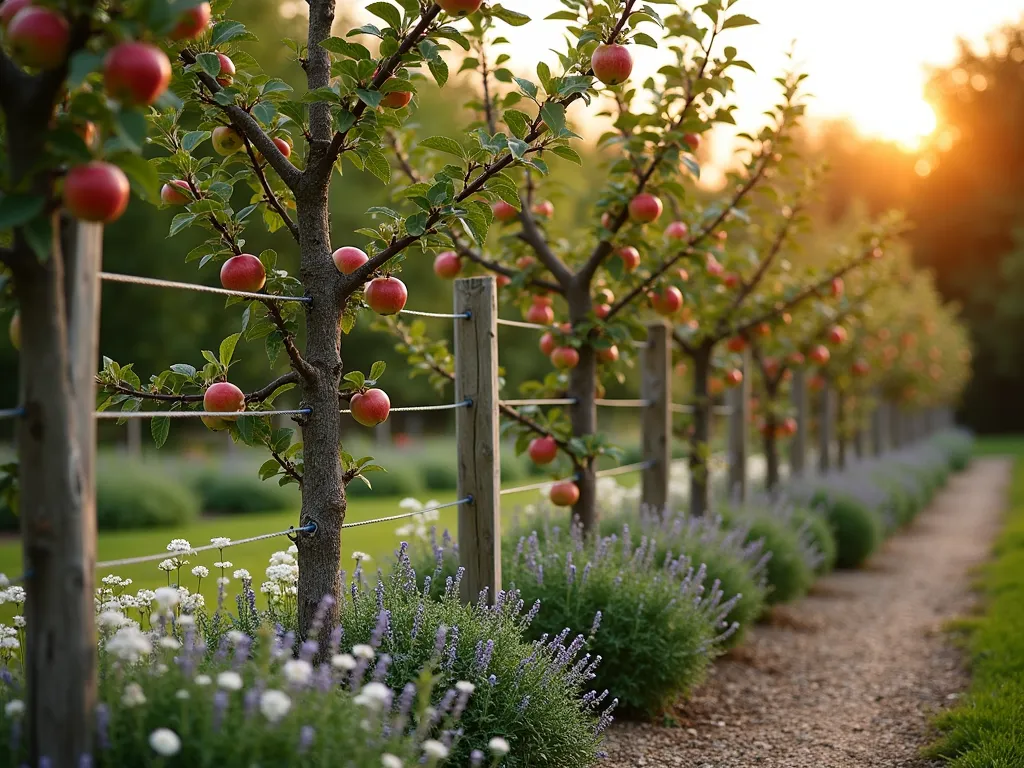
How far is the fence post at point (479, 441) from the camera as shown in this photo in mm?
3482

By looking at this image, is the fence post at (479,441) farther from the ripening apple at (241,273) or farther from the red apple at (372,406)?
the ripening apple at (241,273)

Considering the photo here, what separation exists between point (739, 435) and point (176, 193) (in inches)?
208

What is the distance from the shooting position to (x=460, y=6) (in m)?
2.30

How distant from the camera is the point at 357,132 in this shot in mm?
2639

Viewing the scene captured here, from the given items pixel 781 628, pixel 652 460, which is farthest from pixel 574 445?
pixel 781 628

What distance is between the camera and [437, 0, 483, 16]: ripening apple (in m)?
2.29

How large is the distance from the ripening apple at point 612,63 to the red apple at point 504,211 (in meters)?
1.63

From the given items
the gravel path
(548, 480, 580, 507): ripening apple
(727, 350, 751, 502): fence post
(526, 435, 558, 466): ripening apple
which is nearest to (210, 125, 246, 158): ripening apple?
(526, 435, 558, 466): ripening apple

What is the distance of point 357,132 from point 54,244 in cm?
102

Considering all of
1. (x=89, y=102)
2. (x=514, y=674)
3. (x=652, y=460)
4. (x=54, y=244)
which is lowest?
(x=514, y=674)

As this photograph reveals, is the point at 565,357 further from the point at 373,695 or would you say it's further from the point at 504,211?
the point at 373,695

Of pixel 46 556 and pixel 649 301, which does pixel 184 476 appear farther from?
pixel 46 556

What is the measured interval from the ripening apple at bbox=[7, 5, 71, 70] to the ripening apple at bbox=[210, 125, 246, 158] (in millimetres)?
1016

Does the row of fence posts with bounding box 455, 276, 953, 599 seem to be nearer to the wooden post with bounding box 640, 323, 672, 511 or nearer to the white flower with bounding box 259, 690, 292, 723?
the wooden post with bounding box 640, 323, 672, 511
